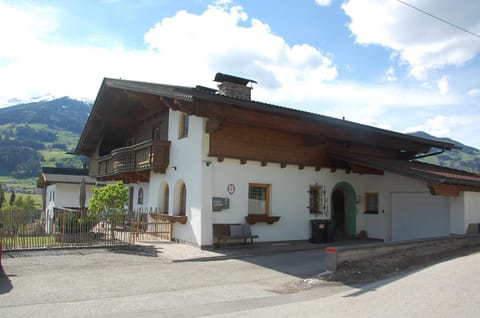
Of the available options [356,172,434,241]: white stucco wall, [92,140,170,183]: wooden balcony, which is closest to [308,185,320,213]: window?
[356,172,434,241]: white stucco wall

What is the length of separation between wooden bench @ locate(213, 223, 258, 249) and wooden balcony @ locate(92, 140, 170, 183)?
12.7 feet

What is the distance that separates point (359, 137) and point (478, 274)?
951cm

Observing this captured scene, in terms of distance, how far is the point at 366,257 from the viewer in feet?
33.6

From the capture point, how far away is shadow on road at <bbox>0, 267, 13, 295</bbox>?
7.69 metres

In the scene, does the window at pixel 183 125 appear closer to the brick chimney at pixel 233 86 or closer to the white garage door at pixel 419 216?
the brick chimney at pixel 233 86

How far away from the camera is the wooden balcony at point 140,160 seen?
15672 mm

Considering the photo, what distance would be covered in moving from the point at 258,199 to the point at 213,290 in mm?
6916

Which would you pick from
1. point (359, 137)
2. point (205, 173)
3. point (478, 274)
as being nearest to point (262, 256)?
point (205, 173)

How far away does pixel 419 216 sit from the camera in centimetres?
1570

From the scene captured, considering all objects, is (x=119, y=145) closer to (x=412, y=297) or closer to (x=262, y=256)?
(x=262, y=256)

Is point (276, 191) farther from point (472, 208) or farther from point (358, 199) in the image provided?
point (472, 208)

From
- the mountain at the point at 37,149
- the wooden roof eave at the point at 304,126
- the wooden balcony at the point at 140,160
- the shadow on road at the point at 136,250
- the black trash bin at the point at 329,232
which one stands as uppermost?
the mountain at the point at 37,149

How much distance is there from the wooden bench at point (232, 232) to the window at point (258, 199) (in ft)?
3.60

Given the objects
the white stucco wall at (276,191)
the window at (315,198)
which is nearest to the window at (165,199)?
the white stucco wall at (276,191)
